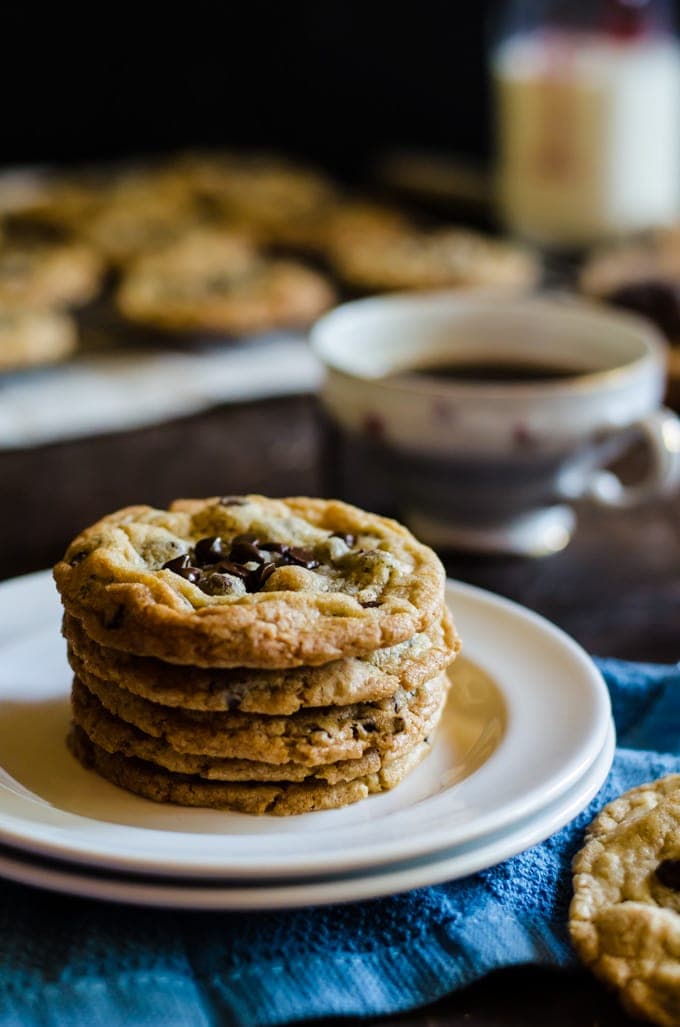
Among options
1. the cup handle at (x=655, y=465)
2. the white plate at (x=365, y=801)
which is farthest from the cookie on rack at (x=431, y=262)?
the white plate at (x=365, y=801)

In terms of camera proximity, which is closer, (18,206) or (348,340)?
(348,340)

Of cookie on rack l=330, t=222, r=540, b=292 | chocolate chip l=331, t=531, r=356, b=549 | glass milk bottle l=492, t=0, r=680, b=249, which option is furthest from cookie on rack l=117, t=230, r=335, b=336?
chocolate chip l=331, t=531, r=356, b=549

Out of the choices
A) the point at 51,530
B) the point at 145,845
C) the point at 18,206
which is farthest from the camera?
the point at 18,206

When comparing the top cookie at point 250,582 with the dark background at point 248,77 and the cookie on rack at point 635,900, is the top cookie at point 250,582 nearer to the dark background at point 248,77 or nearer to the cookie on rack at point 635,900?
the cookie on rack at point 635,900

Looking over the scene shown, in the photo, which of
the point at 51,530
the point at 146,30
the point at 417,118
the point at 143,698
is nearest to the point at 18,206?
the point at 146,30

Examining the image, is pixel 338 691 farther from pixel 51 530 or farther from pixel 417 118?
pixel 417 118

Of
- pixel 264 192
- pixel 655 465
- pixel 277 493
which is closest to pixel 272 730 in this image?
pixel 655 465
